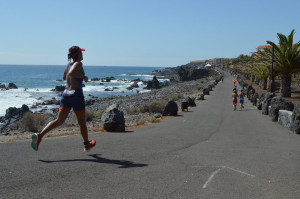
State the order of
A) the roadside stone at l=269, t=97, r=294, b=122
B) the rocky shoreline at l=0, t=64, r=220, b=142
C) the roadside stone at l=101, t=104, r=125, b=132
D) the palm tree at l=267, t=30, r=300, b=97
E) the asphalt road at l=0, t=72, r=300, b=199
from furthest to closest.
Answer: the palm tree at l=267, t=30, r=300, b=97, the rocky shoreline at l=0, t=64, r=220, b=142, the roadside stone at l=269, t=97, r=294, b=122, the roadside stone at l=101, t=104, r=125, b=132, the asphalt road at l=0, t=72, r=300, b=199

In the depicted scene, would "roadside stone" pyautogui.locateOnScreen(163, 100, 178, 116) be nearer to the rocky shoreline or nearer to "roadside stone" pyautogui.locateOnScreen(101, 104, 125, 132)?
the rocky shoreline

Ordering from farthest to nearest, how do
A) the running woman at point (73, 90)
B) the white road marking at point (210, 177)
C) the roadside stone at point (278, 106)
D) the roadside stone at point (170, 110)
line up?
the roadside stone at point (170, 110) < the roadside stone at point (278, 106) < the running woman at point (73, 90) < the white road marking at point (210, 177)

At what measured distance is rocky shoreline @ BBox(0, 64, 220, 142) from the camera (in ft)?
49.6

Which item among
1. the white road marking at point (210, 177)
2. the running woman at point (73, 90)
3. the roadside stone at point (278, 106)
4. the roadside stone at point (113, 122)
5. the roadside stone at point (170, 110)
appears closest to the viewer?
the white road marking at point (210, 177)

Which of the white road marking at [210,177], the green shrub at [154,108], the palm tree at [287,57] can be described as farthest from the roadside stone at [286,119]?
the palm tree at [287,57]

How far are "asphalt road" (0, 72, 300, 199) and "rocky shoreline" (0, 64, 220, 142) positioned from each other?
358cm

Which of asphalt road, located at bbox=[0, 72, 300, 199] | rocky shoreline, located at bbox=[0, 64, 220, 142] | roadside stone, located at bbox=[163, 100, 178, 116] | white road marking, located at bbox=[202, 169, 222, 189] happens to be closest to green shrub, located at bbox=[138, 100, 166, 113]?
rocky shoreline, located at bbox=[0, 64, 220, 142]

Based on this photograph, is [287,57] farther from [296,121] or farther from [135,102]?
[296,121]

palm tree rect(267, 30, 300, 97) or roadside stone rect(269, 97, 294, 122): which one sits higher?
palm tree rect(267, 30, 300, 97)

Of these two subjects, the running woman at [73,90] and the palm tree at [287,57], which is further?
the palm tree at [287,57]

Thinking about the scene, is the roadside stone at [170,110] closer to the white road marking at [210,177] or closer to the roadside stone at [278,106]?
the roadside stone at [278,106]

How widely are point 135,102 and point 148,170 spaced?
30.9m

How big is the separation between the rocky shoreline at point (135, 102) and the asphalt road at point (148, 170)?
358cm

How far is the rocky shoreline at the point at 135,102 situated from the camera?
15132 millimetres
